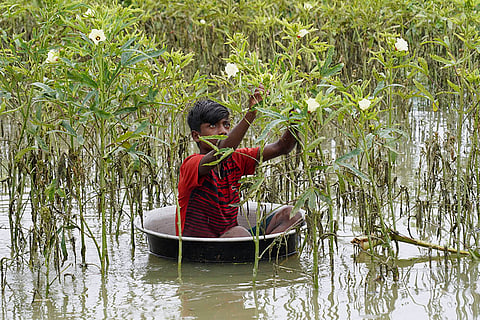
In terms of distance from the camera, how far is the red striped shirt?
4.36 metres

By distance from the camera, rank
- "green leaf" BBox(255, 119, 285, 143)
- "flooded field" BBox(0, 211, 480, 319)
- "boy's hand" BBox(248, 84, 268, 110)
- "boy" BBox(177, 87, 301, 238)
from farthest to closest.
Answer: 1. "boy" BBox(177, 87, 301, 238)
2. "boy's hand" BBox(248, 84, 268, 110)
3. "flooded field" BBox(0, 211, 480, 319)
4. "green leaf" BBox(255, 119, 285, 143)

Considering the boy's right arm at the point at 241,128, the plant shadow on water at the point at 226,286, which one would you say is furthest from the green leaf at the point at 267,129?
the plant shadow on water at the point at 226,286

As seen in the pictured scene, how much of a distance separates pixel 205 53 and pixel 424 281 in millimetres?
5701

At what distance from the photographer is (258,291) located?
3895 mm

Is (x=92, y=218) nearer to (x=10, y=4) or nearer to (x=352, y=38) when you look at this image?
(x=10, y=4)

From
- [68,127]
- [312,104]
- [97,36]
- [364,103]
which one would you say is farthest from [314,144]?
[68,127]

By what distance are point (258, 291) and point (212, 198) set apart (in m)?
0.71

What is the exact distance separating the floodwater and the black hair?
32.0 inches

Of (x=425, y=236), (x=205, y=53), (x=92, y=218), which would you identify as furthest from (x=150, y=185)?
(x=205, y=53)

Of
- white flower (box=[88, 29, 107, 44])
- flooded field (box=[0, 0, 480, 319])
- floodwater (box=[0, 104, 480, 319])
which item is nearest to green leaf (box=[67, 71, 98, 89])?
flooded field (box=[0, 0, 480, 319])

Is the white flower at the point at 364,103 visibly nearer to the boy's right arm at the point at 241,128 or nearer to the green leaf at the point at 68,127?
the boy's right arm at the point at 241,128

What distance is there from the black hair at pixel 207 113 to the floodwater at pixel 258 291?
0.81 metres

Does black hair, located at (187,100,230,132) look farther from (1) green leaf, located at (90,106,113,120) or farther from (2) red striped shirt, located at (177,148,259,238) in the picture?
(1) green leaf, located at (90,106,113,120)

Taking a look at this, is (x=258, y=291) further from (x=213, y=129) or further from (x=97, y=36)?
(x=97, y=36)
